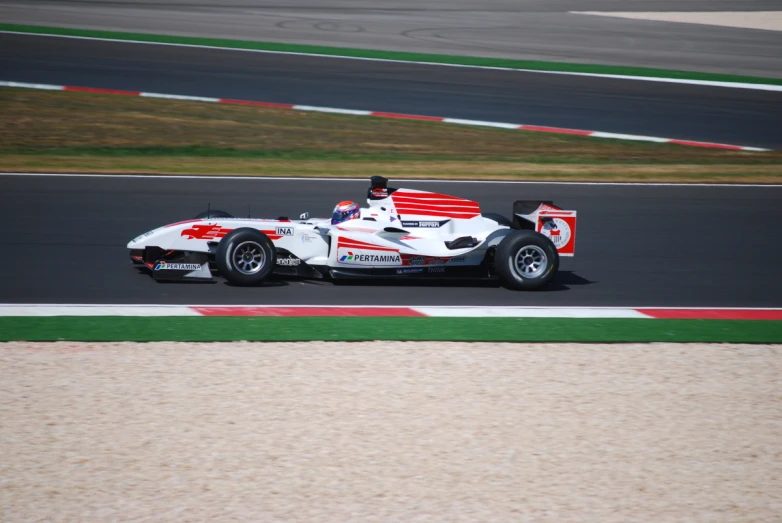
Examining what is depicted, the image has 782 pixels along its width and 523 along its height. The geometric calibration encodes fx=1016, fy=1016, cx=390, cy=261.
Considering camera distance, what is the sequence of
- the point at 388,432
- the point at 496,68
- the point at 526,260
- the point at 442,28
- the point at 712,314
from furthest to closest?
the point at 442,28 → the point at 496,68 → the point at 526,260 → the point at 712,314 → the point at 388,432

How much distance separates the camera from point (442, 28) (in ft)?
102

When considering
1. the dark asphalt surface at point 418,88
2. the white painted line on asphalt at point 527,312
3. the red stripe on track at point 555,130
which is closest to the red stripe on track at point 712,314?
the white painted line on asphalt at point 527,312

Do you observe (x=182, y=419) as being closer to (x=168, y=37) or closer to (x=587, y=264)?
(x=587, y=264)

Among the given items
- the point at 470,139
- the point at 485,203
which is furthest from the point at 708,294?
the point at 470,139

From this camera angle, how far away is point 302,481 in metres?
5.27

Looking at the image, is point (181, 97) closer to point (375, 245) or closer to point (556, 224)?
point (375, 245)

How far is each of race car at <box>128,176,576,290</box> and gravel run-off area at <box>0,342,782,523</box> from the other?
1844 millimetres

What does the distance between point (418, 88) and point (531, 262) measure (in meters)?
12.5

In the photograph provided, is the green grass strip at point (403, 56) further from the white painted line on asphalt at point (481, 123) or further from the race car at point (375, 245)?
the race car at point (375, 245)

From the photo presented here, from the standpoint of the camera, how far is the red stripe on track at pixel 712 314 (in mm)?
8953

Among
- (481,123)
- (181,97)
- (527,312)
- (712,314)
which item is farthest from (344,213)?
(181,97)

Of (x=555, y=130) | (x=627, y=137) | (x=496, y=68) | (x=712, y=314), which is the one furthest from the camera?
(x=496, y=68)

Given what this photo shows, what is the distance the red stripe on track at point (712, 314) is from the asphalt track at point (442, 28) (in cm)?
1760

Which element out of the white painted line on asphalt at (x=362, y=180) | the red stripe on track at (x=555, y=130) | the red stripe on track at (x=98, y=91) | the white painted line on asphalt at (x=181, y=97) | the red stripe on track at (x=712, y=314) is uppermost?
the red stripe on track at (x=98, y=91)
